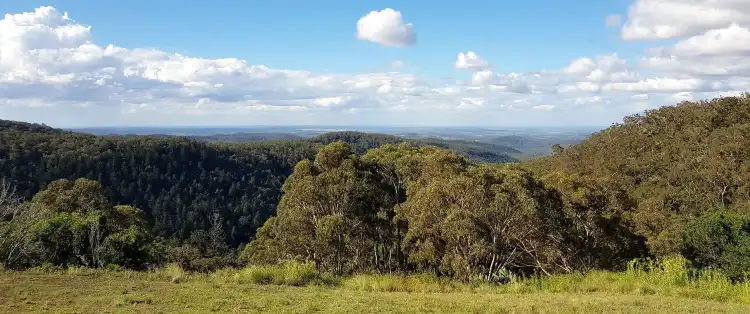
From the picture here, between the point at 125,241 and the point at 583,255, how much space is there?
15603 millimetres

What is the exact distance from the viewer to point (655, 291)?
9.91m

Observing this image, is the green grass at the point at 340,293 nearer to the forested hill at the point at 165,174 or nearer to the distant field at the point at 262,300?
the distant field at the point at 262,300

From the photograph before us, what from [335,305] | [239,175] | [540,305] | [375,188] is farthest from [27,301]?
[239,175]

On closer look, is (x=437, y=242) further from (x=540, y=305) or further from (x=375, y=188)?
(x=540, y=305)

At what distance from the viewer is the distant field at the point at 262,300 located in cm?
757

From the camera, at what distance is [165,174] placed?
292 feet

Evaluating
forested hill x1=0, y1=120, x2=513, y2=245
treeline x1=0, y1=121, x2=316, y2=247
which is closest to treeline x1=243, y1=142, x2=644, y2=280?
forested hill x1=0, y1=120, x2=513, y2=245

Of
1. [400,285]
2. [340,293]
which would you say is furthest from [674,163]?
[340,293]

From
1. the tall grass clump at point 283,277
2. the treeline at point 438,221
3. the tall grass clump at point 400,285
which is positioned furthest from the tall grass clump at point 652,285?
the tall grass clump at point 283,277

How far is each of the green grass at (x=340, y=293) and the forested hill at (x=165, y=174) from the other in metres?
60.3

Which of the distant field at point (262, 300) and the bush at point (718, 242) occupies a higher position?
the distant field at point (262, 300)

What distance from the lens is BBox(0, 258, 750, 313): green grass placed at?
7742mm

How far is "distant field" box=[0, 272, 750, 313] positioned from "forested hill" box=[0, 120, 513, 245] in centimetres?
6093

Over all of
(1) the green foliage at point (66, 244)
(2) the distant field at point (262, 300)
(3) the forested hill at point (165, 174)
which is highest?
(2) the distant field at point (262, 300)
